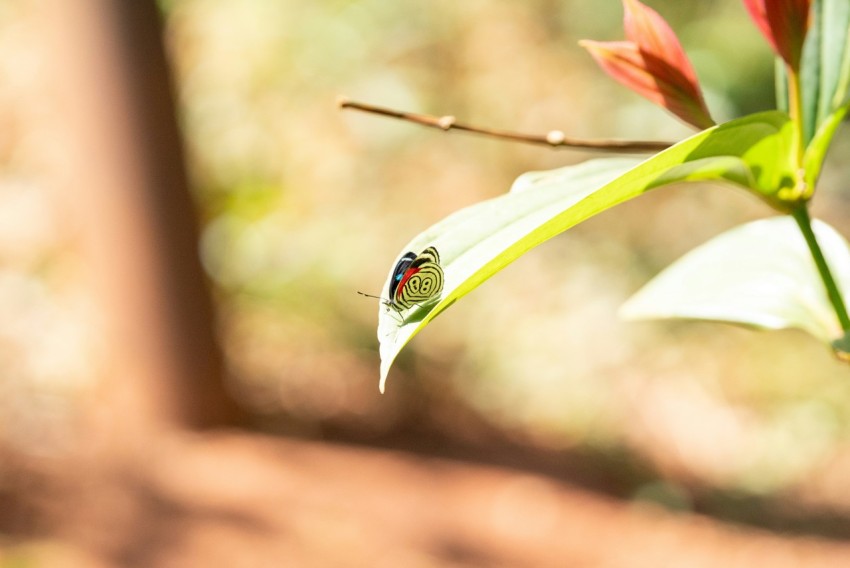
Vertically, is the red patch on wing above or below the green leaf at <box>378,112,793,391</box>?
below

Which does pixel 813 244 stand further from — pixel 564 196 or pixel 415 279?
pixel 415 279

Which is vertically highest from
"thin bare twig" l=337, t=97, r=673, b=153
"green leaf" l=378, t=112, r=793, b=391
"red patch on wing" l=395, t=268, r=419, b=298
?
"thin bare twig" l=337, t=97, r=673, b=153

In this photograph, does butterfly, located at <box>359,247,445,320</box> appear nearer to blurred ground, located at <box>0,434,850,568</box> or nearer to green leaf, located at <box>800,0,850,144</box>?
green leaf, located at <box>800,0,850,144</box>

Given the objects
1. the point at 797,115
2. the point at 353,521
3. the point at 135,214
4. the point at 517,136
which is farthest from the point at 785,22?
the point at 135,214

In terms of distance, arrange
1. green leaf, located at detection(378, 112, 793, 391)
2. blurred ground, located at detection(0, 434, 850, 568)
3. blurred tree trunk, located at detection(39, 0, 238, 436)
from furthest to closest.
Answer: blurred tree trunk, located at detection(39, 0, 238, 436)
blurred ground, located at detection(0, 434, 850, 568)
green leaf, located at detection(378, 112, 793, 391)

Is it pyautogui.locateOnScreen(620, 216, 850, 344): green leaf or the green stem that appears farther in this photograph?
pyautogui.locateOnScreen(620, 216, 850, 344): green leaf

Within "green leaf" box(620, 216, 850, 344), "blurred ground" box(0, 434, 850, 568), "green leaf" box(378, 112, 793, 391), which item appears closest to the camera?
"green leaf" box(378, 112, 793, 391)

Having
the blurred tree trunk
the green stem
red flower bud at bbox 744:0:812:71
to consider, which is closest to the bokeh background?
the blurred tree trunk
